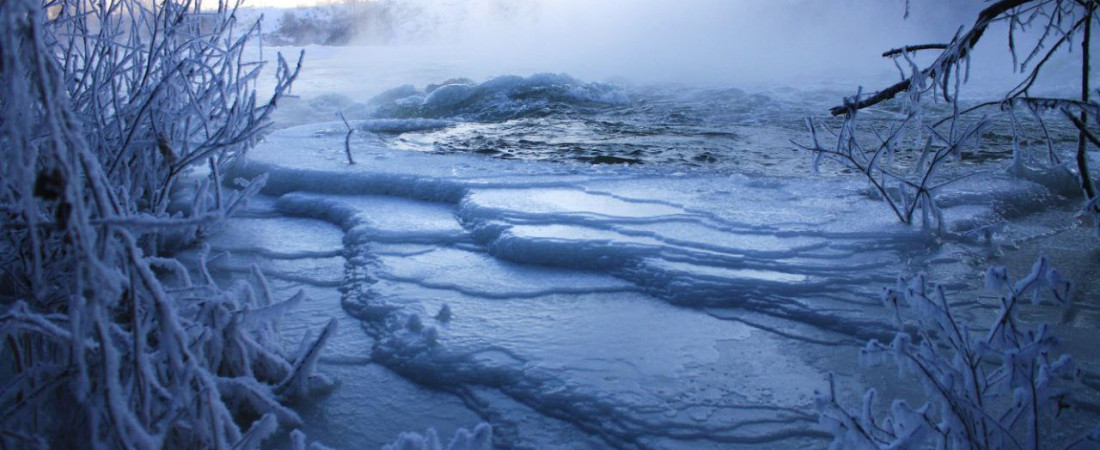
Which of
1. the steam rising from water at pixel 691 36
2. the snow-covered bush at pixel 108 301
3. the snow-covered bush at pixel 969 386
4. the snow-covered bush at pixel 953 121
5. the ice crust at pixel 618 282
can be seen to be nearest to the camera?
the snow-covered bush at pixel 108 301

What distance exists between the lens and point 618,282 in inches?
120

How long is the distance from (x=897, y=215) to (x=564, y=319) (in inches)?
82.9

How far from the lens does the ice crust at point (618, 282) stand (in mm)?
2113

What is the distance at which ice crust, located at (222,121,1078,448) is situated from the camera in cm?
211

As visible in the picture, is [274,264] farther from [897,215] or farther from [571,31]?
[571,31]

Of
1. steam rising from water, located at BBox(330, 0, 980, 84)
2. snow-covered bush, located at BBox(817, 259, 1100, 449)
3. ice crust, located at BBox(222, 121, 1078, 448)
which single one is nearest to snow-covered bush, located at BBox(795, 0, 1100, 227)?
ice crust, located at BBox(222, 121, 1078, 448)

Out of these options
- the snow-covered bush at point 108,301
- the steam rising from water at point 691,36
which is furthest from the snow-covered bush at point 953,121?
the steam rising from water at point 691,36

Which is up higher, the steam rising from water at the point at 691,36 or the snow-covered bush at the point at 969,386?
the steam rising from water at the point at 691,36

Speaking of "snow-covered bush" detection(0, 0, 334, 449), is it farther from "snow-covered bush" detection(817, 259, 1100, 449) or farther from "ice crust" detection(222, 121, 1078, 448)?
"snow-covered bush" detection(817, 259, 1100, 449)

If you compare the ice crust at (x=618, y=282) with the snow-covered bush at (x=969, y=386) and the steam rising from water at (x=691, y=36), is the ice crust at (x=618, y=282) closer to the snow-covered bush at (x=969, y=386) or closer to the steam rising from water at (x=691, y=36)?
the snow-covered bush at (x=969, y=386)

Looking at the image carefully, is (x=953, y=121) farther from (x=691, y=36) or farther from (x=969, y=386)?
(x=691, y=36)

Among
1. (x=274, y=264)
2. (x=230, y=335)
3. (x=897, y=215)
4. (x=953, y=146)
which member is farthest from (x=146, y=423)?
(x=897, y=215)

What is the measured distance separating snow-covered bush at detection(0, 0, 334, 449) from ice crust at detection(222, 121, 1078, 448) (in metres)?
0.60

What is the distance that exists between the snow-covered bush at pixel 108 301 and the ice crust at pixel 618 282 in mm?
599
